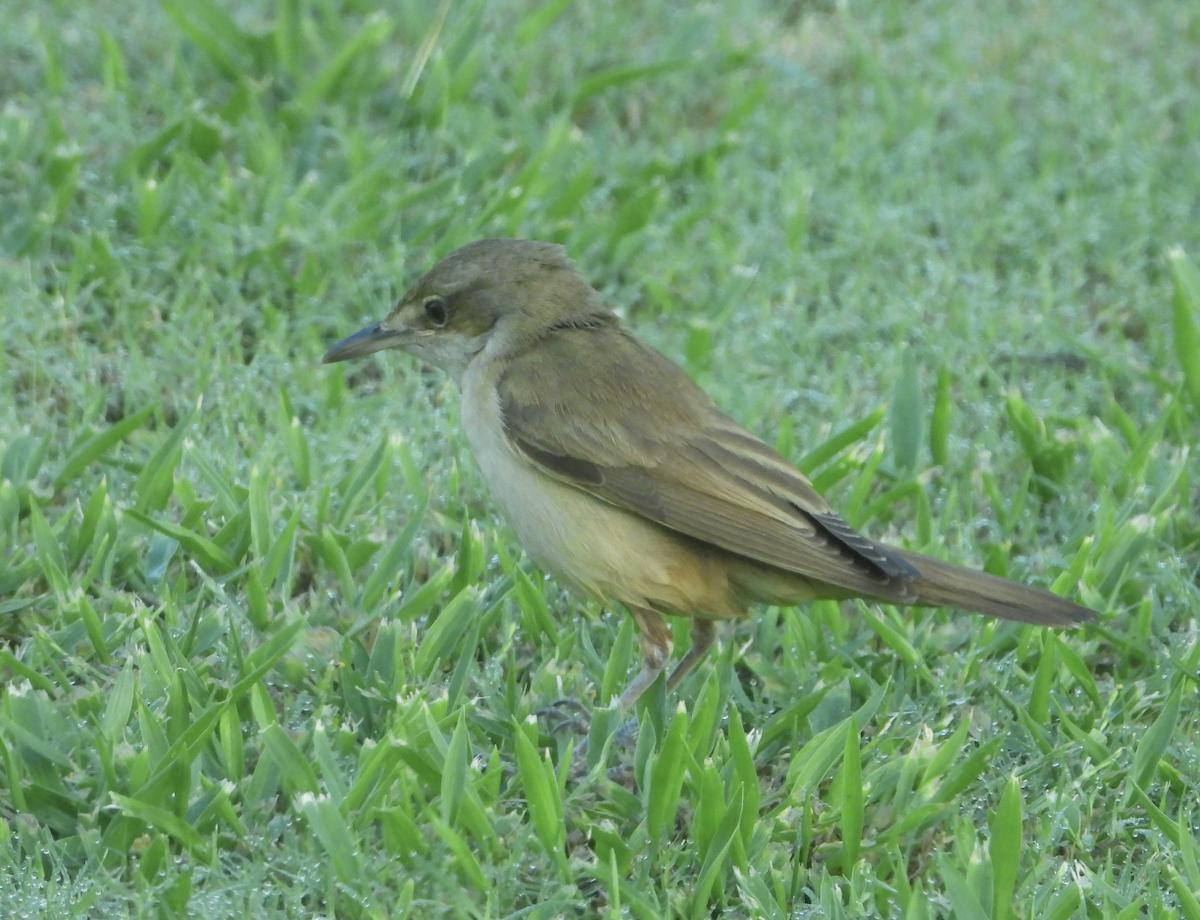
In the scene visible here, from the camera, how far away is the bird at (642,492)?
4.68 meters

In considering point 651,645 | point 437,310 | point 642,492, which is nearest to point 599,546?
point 642,492

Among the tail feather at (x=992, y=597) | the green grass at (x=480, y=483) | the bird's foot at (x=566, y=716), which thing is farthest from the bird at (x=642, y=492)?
the green grass at (x=480, y=483)

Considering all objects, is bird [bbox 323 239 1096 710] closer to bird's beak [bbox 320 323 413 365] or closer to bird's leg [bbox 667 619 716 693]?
bird's leg [bbox 667 619 716 693]

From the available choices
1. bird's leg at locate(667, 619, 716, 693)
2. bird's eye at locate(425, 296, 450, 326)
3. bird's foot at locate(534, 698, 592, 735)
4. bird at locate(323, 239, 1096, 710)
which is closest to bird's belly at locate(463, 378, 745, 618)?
bird at locate(323, 239, 1096, 710)

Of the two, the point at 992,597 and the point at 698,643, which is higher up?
the point at 992,597

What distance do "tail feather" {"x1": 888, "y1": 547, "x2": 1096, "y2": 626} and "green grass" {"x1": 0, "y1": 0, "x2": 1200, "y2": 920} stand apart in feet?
1.03

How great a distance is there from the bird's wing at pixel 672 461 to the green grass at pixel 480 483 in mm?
422

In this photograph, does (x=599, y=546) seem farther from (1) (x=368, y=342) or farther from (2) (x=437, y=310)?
(1) (x=368, y=342)

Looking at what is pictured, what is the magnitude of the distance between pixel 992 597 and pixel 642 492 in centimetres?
102

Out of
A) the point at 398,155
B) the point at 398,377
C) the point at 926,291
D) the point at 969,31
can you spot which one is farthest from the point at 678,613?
the point at 969,31

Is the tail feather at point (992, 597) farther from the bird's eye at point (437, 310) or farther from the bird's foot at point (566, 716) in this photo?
the bird's eye at point (437, 310)

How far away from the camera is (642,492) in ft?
16.0

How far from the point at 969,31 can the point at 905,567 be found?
474 centimetres

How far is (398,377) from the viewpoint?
643 centimetres
